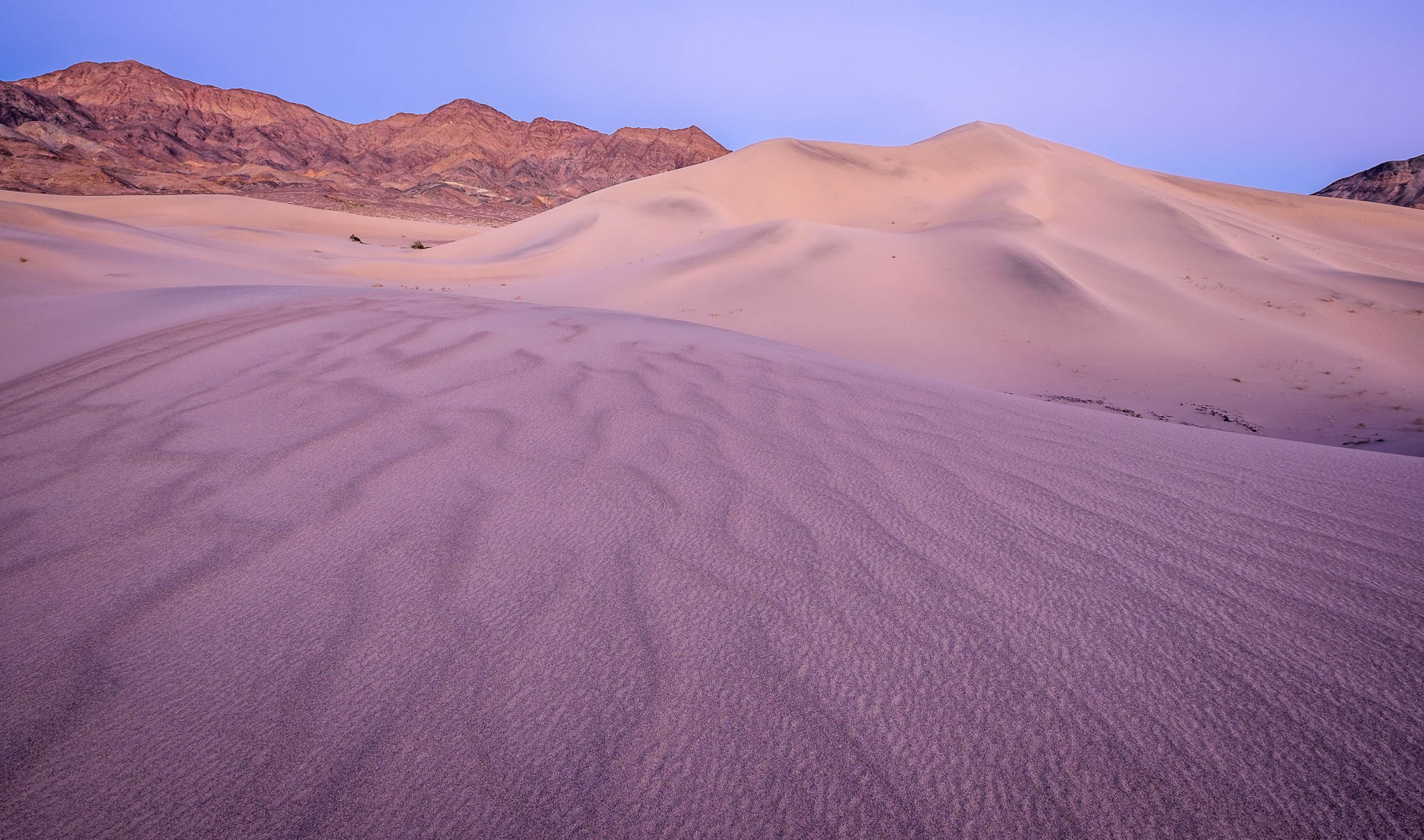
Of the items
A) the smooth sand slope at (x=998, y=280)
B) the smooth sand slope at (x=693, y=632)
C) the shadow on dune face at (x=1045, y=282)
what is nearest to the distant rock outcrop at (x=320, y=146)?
the smooth sand slope at (x=998, y=280)

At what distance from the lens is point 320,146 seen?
278 ft

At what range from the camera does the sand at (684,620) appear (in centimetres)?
87

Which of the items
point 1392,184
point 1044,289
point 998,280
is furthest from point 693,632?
point 1392,184

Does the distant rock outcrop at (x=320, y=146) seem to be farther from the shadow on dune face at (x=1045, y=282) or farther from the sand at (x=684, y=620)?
the sand at (x=684, y=620)

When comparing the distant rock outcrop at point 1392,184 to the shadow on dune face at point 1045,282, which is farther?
the distant rock outcrop at point 1392,184

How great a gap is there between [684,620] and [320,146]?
10322 cm

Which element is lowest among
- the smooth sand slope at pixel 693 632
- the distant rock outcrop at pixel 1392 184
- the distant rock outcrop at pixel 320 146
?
the smooth sand slope at pixel 693 632

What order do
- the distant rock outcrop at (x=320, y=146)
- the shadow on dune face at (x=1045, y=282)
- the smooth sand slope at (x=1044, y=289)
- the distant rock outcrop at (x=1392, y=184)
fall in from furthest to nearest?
the distant rock outcrop at (x=320, y=146) < the distant rock outcrop at (x=1392, y=184) < the shadow on dune face at (x=1045, y=282) < the smooth sand slope at (x=1044, y=289)

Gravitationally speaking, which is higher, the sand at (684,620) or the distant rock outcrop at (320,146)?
the distant rock outcrop at (320,146)

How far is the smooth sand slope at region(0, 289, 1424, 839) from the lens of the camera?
87cm

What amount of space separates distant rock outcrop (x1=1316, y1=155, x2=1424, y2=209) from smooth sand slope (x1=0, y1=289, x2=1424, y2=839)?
46.0 m

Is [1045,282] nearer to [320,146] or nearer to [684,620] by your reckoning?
[684,620]

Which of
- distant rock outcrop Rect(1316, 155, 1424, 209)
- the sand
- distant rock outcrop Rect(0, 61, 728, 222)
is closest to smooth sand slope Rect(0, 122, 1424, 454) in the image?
the sand

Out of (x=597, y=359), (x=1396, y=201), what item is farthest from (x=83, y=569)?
(x=1396, y=201)
